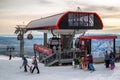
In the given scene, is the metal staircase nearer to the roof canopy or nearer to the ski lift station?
the ski lift station

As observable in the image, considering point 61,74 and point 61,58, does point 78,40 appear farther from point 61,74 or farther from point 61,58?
point 61,74

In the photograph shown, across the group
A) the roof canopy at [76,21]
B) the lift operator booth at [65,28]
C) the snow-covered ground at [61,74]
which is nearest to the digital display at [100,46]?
the lift operator booth at [65,28]

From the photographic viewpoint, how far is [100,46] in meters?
33.0

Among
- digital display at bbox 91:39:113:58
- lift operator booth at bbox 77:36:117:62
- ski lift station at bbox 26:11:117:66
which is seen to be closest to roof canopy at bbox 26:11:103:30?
ski lift station at bbox 26:11:117:66

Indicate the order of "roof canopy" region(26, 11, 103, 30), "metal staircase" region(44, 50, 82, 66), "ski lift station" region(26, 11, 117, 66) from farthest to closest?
1. "roof canopy" region(26, 11, 103, 30)
2. "ski lift station" region(26, 11, 117, 66)
3. "metal staircase" region(44, 50, 82, 66)

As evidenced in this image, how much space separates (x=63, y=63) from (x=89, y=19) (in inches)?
244

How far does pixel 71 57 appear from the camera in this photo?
32844 mm

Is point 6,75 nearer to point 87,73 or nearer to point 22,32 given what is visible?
point 87,73

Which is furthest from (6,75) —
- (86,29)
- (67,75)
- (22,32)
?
(22,32)

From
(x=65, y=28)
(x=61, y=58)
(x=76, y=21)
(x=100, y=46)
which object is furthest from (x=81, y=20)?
(x=61, y=58)

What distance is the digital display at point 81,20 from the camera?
3359 cm

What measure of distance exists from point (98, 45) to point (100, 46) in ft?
1.00

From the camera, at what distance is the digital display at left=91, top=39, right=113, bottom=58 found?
32.7 meters

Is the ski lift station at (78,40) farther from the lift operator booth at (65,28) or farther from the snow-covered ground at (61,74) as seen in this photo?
the snow-covered ground at (61,74)
